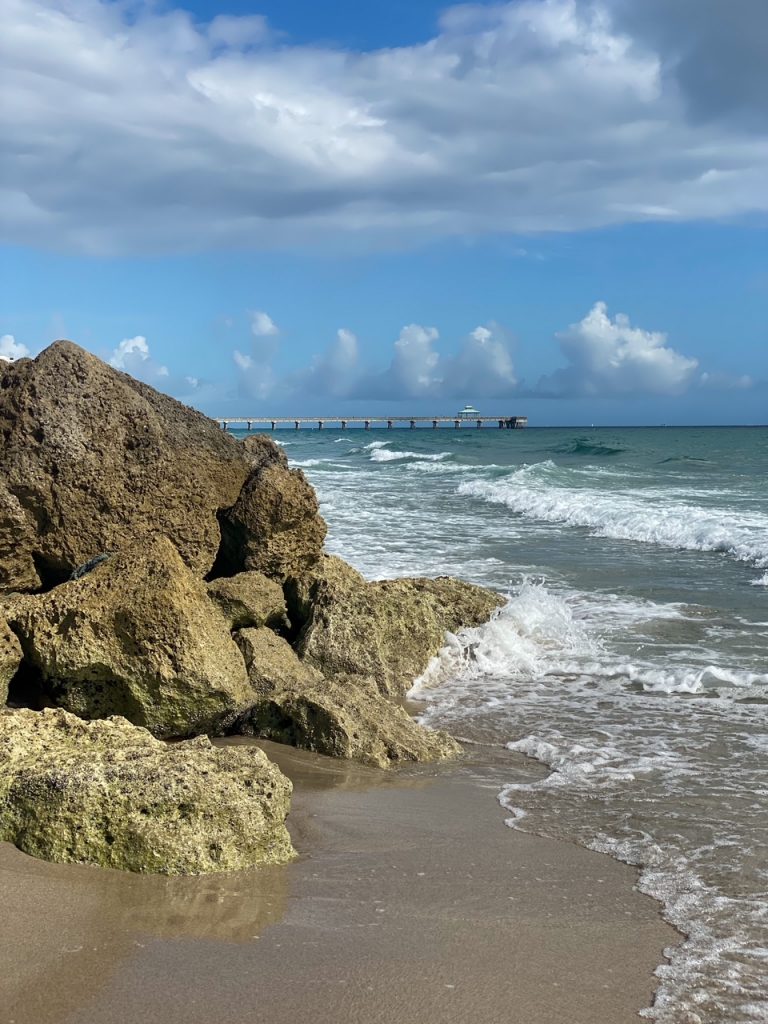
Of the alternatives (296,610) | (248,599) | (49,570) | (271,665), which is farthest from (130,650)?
(296,610)

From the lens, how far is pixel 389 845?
163 inches

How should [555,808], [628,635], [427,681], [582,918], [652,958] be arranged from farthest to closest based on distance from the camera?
[628,635] → [427,681] → [555,808] → [582,918] → [652,958]

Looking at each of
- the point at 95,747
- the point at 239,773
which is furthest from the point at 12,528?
the point at 239,773

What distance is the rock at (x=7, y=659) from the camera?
525cm

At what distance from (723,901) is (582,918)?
62cm

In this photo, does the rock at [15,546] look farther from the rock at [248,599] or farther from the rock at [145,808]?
the rock at [145,808]

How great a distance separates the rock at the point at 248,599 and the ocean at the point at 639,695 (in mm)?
1233

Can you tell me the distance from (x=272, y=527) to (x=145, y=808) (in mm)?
4191

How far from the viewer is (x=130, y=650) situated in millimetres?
5301

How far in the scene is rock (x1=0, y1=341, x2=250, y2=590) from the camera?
6.76 m

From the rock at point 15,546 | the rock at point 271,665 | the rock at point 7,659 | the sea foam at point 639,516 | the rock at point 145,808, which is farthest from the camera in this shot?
the sea foam at point 639,516

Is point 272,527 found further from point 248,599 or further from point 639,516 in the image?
point 639,516

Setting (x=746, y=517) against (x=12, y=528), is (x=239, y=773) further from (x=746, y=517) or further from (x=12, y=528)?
(x=746, y=517)

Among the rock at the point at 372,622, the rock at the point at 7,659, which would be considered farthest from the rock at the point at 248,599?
the rock at the point at 7,659
